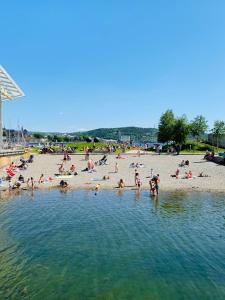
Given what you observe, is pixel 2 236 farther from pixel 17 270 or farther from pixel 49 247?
pixel 17 270

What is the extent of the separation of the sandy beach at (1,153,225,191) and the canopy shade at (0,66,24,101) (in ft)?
42.5

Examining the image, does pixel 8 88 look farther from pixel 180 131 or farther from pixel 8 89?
pixel 180 131

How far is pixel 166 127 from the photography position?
92.8 metres

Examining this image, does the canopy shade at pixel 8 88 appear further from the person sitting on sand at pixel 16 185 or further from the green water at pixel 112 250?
the green water at pixel 112 250

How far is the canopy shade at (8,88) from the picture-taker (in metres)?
56.7

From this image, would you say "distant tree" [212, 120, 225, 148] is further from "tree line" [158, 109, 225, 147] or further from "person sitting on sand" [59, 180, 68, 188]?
"person sitting on sand" [59, 180, 68, 188]

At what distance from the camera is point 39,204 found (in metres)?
27.2

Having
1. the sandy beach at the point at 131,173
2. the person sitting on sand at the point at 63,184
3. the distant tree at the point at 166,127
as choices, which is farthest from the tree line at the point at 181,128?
the person sitting on sand at the point at 63,184

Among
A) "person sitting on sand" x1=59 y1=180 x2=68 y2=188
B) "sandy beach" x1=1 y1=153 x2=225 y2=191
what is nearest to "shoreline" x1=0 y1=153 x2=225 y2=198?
"sandy beach" x1=1 y1=153 x2=225 y2=191

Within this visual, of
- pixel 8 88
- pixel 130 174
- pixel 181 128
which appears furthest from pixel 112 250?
pixel 181 128

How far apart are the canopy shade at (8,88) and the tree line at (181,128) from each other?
39268 mm

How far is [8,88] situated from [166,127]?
43332mm

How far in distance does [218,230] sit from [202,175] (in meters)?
21.1

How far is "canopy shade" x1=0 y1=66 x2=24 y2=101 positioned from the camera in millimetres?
56719
